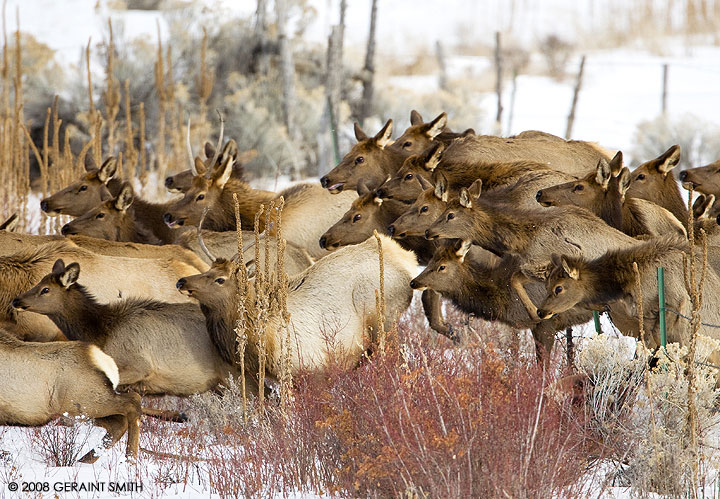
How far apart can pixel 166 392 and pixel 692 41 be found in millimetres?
30720

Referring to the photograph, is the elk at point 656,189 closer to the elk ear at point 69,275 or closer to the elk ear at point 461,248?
the elk ear at point 461,248

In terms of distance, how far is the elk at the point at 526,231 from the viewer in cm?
770

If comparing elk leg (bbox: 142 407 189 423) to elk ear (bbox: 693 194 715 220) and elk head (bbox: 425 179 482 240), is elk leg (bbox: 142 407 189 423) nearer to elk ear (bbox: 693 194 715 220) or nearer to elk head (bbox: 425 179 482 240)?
elk head (bbox: 425 179 482 240)

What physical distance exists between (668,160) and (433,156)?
1.95 meters

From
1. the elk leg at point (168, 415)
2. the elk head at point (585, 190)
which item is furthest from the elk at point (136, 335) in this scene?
the elk head at point (585, 190)

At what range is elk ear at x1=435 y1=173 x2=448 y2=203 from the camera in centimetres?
827

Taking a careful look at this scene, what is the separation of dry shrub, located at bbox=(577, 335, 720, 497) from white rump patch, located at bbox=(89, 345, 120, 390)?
10.3 ft

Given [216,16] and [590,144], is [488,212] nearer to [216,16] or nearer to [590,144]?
[590,144]

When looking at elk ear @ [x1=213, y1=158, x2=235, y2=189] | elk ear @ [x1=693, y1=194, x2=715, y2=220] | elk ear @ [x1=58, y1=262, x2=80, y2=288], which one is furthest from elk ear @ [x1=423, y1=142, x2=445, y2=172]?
elk ear @ [x1=58, y1=262, x2=80, y2=288]

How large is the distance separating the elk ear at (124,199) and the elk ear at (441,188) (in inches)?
128

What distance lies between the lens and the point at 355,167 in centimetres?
961

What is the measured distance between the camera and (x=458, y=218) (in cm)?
796

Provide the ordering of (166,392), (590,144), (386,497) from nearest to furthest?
(386,497), (166,392), (590,144)

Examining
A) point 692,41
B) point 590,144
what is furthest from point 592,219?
point 692,41
